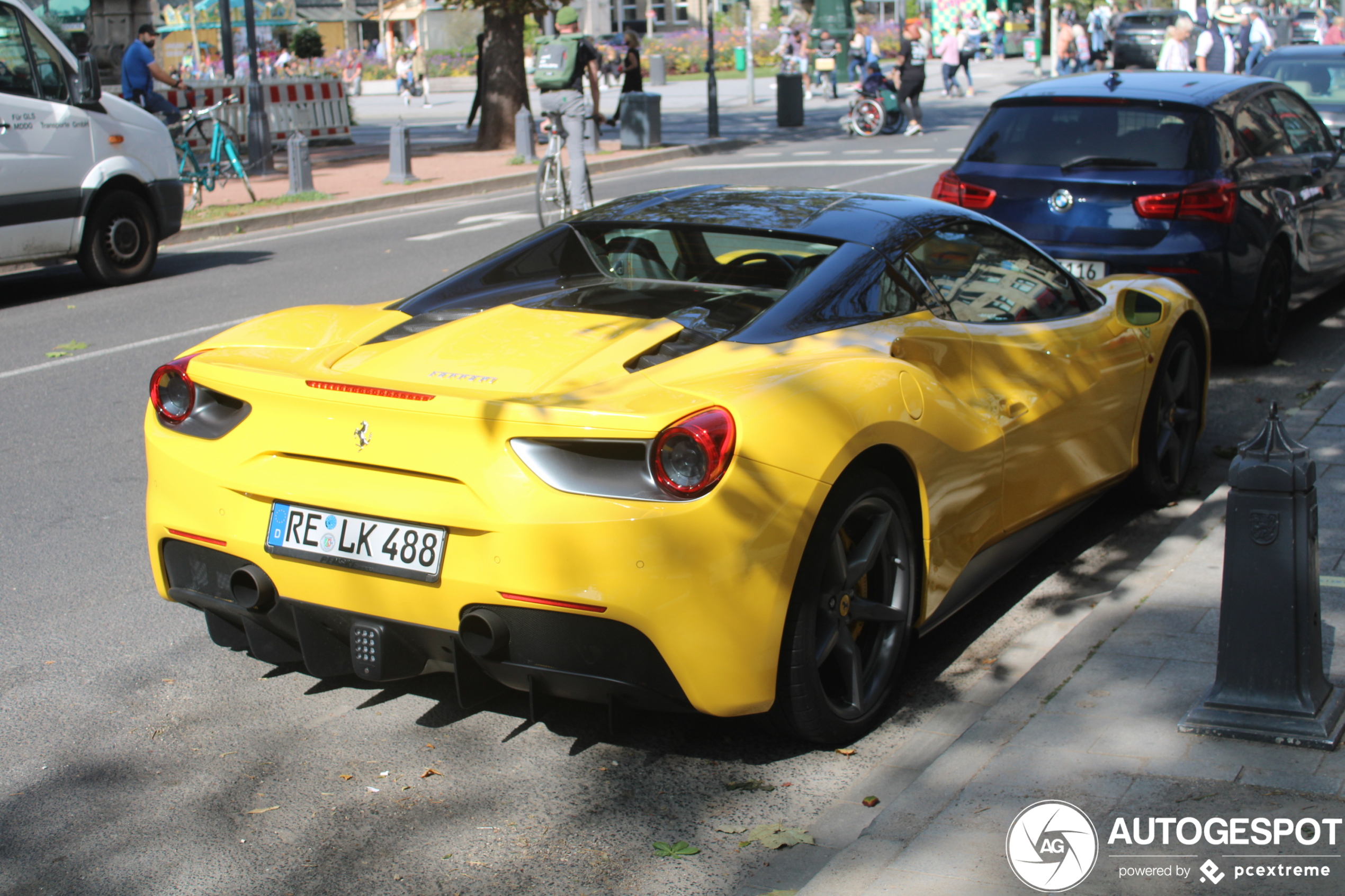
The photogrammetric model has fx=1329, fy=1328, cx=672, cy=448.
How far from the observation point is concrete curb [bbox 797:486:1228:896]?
2.81m

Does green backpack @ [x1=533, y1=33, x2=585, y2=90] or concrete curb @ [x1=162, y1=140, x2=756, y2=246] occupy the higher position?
A: green backpack @ [x1=533, y1=33, x2=585, y2=90]

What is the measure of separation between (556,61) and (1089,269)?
7460 mm

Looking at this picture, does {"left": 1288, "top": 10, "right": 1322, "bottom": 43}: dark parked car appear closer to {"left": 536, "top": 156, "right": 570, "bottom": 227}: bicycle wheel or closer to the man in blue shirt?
{"left": 536, "top": 156, "right": 570, "bottom": 227}: bicycle wheel

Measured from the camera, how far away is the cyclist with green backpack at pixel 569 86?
42.9ft

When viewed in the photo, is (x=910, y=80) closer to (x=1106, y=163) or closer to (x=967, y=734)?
(x=1106, y=163)

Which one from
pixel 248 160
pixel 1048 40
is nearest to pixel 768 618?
pixel 248 160

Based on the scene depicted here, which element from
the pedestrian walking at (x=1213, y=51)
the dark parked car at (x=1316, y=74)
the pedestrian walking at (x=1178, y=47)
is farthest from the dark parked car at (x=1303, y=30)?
the dark parked car at (x=1316, y=74)

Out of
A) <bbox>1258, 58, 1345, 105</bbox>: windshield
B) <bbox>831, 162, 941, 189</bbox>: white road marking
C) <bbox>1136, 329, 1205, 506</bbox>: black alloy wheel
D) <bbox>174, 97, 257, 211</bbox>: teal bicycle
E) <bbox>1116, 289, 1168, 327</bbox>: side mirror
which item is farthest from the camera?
<bbox>831, 162, 941, 189</bbox>: white road marking

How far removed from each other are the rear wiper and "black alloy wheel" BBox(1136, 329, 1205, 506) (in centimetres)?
203

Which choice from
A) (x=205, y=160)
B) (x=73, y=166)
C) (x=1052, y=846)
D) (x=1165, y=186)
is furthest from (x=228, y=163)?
(x=1052, y=846)

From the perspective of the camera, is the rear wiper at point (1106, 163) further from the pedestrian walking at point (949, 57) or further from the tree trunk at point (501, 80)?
the pedestrian walking at point (949, 57)

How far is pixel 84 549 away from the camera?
4996mm

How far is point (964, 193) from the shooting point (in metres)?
7.68

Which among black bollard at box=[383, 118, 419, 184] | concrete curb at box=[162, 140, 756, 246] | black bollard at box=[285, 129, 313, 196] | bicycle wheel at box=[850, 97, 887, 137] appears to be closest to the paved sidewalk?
concrete curb at box=[162, 140, 756, 246]
